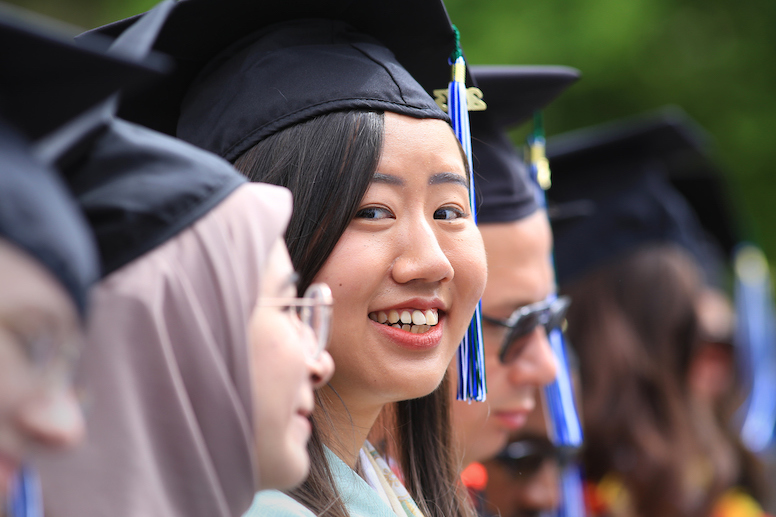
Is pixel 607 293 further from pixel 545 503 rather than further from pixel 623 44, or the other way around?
pixel 623 44

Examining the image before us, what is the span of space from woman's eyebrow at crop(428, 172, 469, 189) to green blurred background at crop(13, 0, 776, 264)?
17.8 feet

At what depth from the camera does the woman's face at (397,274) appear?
6.14ft

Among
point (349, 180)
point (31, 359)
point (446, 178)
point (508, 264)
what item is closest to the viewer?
point (31, 359)

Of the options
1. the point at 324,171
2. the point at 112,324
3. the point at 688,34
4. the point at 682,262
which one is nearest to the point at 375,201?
the point at 324,171

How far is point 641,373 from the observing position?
4547 millimetres

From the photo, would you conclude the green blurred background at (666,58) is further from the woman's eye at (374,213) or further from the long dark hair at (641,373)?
the woman's eye at (374,213)

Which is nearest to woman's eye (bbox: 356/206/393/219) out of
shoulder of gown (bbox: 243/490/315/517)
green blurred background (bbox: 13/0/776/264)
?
shoulder of gown (bbox: 243/490/315/517)

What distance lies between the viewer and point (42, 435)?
101 centimetres

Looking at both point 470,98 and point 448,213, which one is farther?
point 470,98

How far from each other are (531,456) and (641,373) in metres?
0.96

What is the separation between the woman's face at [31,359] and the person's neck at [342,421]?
0.98m

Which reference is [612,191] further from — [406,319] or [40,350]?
[40,350]

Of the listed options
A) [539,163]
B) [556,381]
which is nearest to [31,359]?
[539,163]

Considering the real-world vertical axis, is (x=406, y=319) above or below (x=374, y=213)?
below
